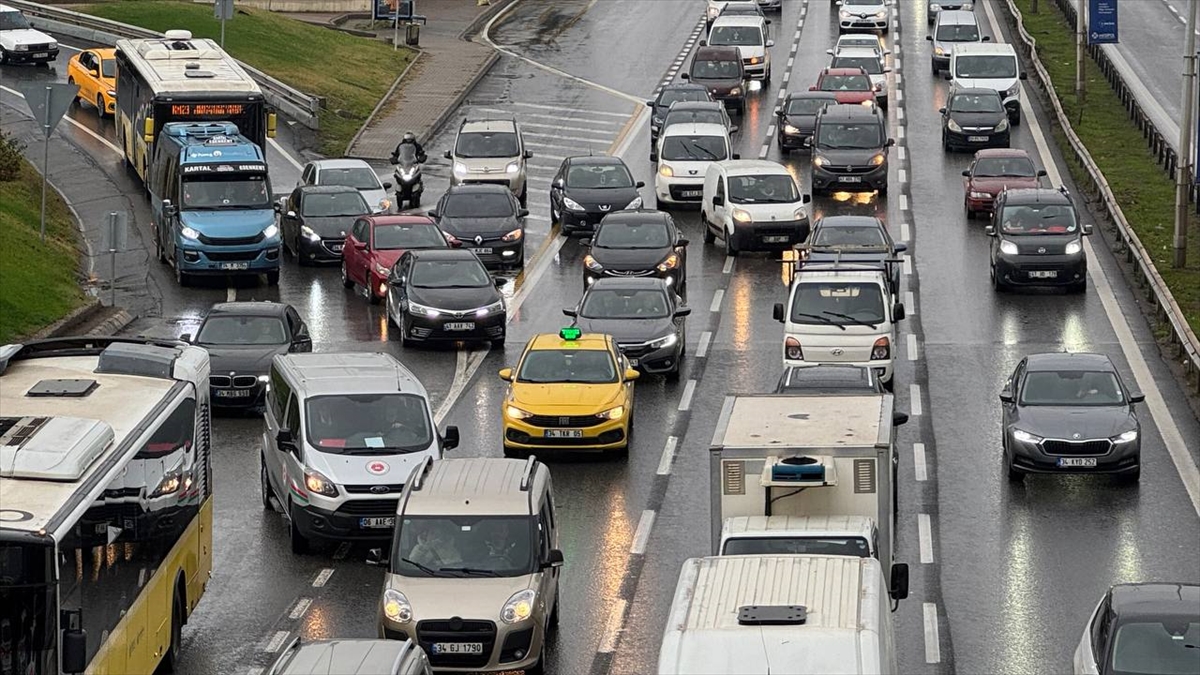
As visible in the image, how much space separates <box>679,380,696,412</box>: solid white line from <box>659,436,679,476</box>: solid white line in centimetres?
193

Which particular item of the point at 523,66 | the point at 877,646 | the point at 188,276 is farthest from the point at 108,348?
the point at 523,66

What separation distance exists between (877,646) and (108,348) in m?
9.16

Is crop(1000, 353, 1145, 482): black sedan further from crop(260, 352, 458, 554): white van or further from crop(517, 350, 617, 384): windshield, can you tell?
crop(260, 352, 458, 554): white van

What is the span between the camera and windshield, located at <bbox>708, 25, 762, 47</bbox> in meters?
69.1

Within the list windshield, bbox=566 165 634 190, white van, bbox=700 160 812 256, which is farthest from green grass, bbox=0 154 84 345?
white van, bbox=700 160 812 256

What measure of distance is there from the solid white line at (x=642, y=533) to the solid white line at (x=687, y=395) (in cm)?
575

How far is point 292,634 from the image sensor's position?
2394 centimetres

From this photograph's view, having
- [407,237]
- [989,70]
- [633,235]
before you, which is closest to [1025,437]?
[633,235]

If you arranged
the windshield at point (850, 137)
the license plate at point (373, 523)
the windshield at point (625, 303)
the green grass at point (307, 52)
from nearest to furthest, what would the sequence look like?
the license plate at point (373, 523), the windshield at point (625, 303), the windshield at point (850, 137), the green grass at point (307, 52)

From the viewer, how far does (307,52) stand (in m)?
70.2

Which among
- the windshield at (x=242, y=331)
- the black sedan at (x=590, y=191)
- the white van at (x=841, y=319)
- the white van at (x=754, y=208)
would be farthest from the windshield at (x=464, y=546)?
the black sedan at (x=590, y=191)

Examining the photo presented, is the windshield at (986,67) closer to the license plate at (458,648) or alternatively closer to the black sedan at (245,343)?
the black sedan at (245,343)

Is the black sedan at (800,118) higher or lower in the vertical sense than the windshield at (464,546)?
lower

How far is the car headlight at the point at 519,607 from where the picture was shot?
22.0 meters
